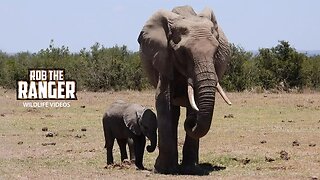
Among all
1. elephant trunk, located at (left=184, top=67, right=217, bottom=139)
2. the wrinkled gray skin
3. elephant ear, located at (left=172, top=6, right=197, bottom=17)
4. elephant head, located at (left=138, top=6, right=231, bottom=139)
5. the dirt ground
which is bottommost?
the dirt ground

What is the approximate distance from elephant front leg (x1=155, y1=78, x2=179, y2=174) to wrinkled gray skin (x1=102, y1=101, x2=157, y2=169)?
42 centimetres

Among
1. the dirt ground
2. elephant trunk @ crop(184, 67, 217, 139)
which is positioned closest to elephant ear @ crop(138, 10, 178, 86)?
elephant trunk @ crop(184, 67, 217, 139)

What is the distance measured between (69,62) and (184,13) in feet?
92.6

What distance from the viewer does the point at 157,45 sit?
35.8 ft

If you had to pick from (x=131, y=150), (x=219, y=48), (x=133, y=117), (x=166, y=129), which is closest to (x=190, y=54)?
(x=219, y=48)

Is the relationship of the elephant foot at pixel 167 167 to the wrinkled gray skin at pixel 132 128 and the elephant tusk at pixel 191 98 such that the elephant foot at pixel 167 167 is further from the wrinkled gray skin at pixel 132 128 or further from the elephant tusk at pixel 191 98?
the elephant tusk at pixel 191 98

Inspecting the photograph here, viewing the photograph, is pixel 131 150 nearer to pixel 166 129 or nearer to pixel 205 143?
pixel 166 129

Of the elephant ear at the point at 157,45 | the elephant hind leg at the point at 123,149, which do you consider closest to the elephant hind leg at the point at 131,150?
the elephant hind leg at the point at 123,149

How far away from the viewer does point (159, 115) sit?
10906 millimetres

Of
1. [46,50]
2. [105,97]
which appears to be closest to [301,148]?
[105,97]

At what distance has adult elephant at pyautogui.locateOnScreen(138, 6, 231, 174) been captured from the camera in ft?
32.2

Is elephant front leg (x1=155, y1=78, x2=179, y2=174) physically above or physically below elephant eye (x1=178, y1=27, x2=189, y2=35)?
below

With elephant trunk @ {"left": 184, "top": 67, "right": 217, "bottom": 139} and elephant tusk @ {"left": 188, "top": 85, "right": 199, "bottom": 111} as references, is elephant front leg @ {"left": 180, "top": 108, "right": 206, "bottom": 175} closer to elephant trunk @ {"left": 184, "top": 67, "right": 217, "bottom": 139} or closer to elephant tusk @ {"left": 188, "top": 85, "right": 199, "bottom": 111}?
elephant tusk @ {"left": 188, "top": 85, "right": 199, "bottom": 111}

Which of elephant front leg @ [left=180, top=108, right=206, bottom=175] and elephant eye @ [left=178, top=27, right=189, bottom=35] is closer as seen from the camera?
elephant eye @ [left=178, top=27, right=189, bottom=35]
